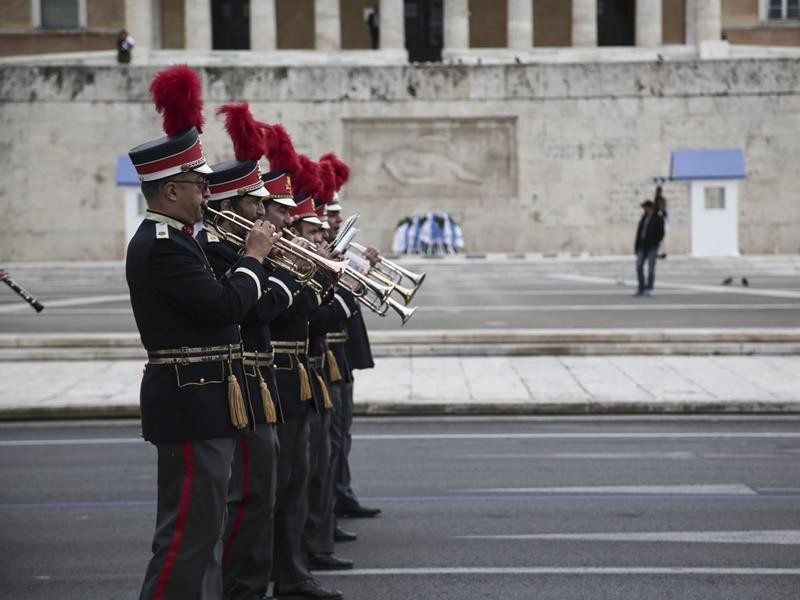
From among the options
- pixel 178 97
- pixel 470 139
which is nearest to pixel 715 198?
pixel 470 139

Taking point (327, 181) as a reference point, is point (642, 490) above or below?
below

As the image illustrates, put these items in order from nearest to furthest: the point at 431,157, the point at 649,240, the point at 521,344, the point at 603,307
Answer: the point at 521,344
the point at 603,307
the point at 649,240
the point at 431,157

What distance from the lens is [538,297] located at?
2570 centimetres

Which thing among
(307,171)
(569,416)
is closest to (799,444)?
(569,416)

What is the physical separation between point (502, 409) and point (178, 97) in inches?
332

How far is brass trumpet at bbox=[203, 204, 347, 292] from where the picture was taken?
6.21 meters

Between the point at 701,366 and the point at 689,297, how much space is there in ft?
30.7

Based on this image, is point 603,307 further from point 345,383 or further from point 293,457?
point 293,457

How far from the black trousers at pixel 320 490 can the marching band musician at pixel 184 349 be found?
69.2 inches

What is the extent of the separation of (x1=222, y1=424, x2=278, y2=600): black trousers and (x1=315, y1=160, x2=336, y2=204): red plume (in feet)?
8.28

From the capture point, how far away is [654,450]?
1134 centimetres

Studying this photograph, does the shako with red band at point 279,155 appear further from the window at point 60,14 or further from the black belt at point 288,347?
the window at point 60,14

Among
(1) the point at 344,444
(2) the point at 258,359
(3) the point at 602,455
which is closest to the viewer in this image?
(2) the point at 258,359

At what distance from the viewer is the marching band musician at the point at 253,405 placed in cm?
614
